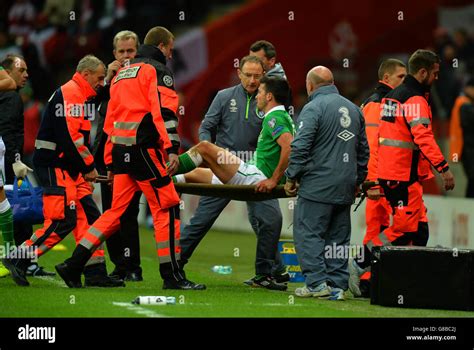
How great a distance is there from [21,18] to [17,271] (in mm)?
15502

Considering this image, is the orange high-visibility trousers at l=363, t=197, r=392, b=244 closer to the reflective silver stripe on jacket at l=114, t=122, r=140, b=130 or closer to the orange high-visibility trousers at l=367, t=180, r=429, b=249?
the orange high-visibility trousers at l=367, t=180, r=429, b=249

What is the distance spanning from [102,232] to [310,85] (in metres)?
2.28

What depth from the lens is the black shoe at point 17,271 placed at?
488 inches


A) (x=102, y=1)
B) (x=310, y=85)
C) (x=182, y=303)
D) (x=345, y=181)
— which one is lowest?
(x=182, y=303)

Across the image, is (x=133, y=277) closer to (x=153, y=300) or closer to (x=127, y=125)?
(x=127, y=125)

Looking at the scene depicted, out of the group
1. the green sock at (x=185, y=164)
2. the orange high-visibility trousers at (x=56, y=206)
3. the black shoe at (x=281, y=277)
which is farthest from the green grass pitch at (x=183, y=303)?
the green sock at (x=185, y=164)

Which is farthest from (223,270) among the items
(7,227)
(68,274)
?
(68,274)

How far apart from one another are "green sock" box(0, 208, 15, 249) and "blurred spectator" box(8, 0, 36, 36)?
1445cm

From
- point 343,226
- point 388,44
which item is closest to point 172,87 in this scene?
point 343,226

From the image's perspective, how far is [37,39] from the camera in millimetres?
26484

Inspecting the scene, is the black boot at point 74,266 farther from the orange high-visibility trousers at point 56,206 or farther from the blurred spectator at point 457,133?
the blurred spectator at point 457,133
